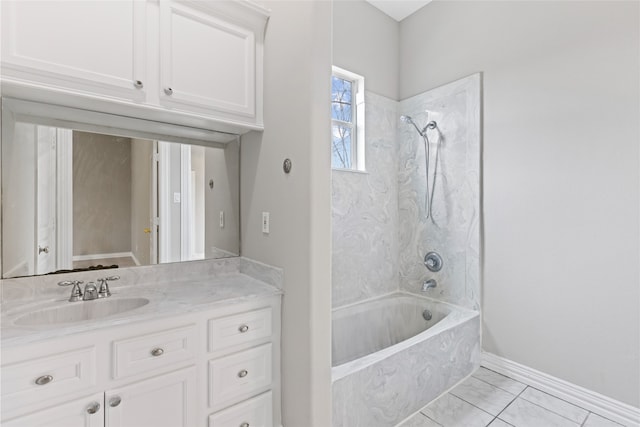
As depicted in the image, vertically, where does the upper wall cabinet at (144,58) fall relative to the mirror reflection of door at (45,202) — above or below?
above

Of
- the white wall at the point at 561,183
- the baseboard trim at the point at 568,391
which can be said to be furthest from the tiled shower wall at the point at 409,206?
the baseboard trim at the point at 568,391

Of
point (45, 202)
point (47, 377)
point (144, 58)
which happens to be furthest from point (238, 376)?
point (144, 58)

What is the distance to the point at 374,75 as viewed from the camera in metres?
2.87

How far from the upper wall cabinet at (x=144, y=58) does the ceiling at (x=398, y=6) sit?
1.79 metres

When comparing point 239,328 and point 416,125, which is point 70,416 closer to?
point 239,328

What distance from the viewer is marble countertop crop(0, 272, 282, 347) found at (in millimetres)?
1003

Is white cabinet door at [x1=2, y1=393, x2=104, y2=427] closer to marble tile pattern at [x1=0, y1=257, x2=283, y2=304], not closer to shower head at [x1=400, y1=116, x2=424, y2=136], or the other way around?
marble tile pattern at [x1=0, y1=257, x2=283, y2=304]

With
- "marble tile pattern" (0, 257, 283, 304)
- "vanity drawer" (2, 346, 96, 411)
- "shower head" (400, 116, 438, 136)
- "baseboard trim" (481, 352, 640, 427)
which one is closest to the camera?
"vanity drawer" (2, 346, 96, 411)

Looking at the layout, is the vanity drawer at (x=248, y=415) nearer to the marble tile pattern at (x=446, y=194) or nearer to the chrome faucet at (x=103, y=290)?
the chrome faucet at (x=103, y=290)

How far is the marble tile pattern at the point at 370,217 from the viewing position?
2.60 metres

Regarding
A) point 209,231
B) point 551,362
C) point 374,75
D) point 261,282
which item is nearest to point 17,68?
point 209,231

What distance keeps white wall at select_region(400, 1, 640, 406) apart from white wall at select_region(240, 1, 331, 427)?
1674 mm

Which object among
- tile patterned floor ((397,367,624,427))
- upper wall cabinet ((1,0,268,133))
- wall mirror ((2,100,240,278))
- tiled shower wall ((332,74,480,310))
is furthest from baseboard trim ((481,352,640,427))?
upper wall cabinet ((1,0,268,133))

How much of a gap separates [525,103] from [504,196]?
2.30 feet
